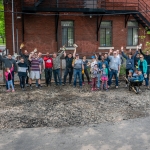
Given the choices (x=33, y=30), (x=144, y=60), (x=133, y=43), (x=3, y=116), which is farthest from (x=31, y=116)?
(x=133, y=43)

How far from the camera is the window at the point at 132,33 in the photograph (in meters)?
21.1

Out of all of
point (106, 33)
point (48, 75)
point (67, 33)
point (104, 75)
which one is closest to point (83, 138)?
point (104, 75)

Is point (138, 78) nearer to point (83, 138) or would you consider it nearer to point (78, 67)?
point (78, 67)

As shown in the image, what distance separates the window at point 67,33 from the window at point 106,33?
8.39 ft

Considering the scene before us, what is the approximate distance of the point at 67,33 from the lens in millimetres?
19922

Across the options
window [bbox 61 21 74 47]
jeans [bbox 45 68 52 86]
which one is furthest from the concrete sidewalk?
window [bbox 61 21 74 47]

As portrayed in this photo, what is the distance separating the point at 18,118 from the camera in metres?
8.01

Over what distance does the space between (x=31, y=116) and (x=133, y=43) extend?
50.0ft

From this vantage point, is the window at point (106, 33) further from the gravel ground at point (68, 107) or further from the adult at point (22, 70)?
the adult at point (22, 70)

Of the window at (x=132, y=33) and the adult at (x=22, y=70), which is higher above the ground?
the window at (x=132, y=33)

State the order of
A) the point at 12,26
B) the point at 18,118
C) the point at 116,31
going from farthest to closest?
the point at 116,31 → the point at 12,26 → the point at 18,118

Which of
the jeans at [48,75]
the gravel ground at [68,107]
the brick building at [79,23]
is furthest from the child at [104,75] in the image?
the brick building at [79,23]

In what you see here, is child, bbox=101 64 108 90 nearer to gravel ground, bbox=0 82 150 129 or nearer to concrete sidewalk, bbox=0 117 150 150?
gravel ground, bbox=0 82 150 129

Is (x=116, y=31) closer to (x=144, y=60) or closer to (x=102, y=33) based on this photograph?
(x=102, y=33)
